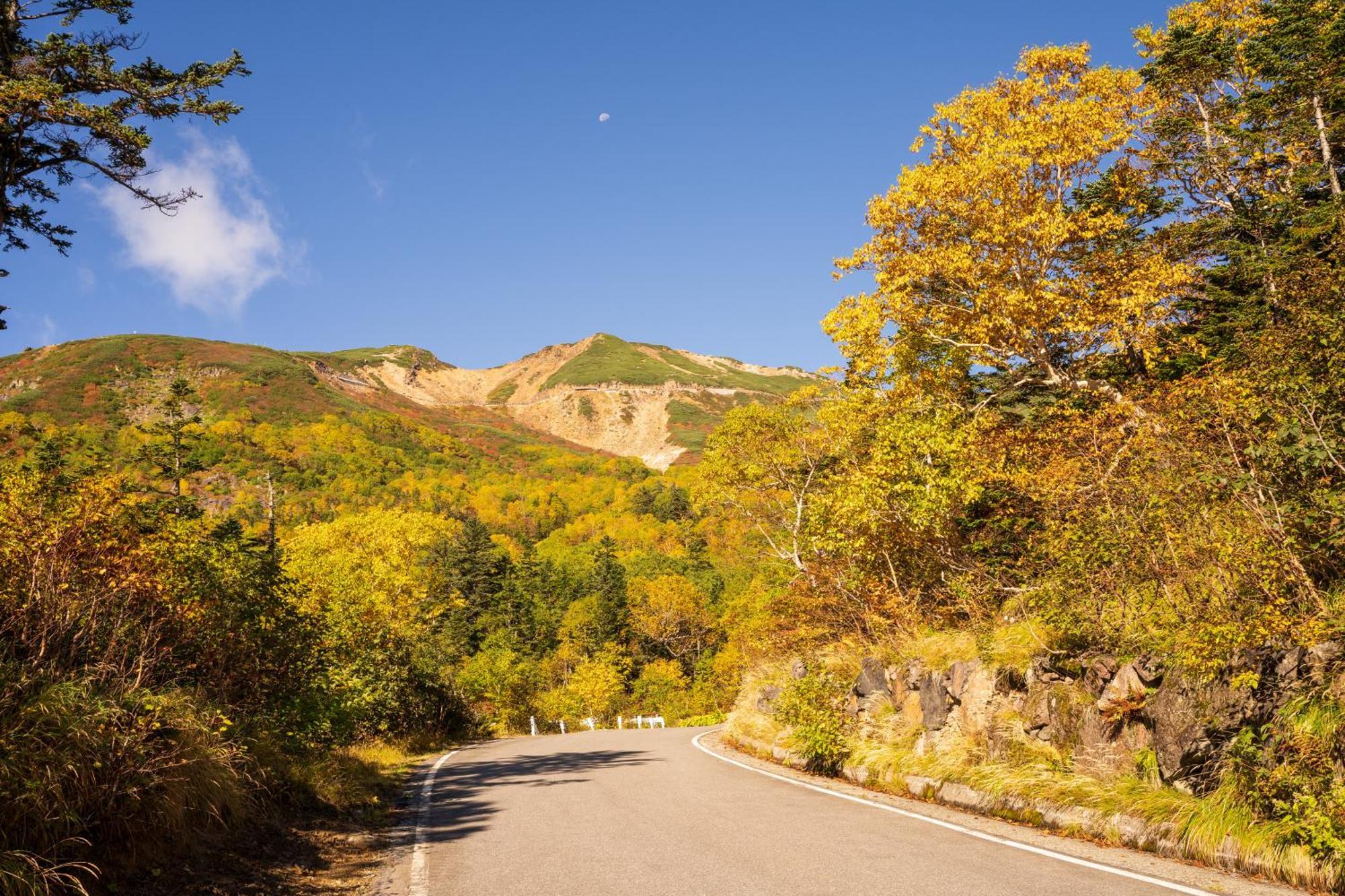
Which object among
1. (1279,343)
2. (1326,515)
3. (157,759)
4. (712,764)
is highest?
(1279,343)

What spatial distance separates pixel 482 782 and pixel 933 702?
26.0 feet

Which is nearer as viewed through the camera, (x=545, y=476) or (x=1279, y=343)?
(x=1279, y=343)

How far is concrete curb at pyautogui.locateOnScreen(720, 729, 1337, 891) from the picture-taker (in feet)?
19.2

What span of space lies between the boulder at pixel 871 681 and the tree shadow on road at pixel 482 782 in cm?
488

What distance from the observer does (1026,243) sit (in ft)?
49.6

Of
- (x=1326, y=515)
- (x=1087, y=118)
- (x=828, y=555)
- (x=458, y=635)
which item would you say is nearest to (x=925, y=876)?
(x=1326, y=515)

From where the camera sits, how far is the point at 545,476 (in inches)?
5891

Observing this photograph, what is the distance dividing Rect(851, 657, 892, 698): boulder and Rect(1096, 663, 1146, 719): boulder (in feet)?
14.4

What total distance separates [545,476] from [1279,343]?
477ft

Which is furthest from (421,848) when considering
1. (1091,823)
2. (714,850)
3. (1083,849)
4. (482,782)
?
(1091,823)

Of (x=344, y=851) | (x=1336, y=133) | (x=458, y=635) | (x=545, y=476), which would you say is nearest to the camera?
(x=344, y=851)

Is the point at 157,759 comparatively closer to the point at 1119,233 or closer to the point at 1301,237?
the point at 1301,237

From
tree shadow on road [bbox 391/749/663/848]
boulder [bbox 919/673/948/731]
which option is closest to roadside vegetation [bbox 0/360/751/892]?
tree shadow on road [bbox 391/749/663/848]

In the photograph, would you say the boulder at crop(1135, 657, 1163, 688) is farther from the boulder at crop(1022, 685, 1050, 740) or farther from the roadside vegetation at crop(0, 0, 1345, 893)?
the boulder at crop(1022, 685, 1050, 740)
